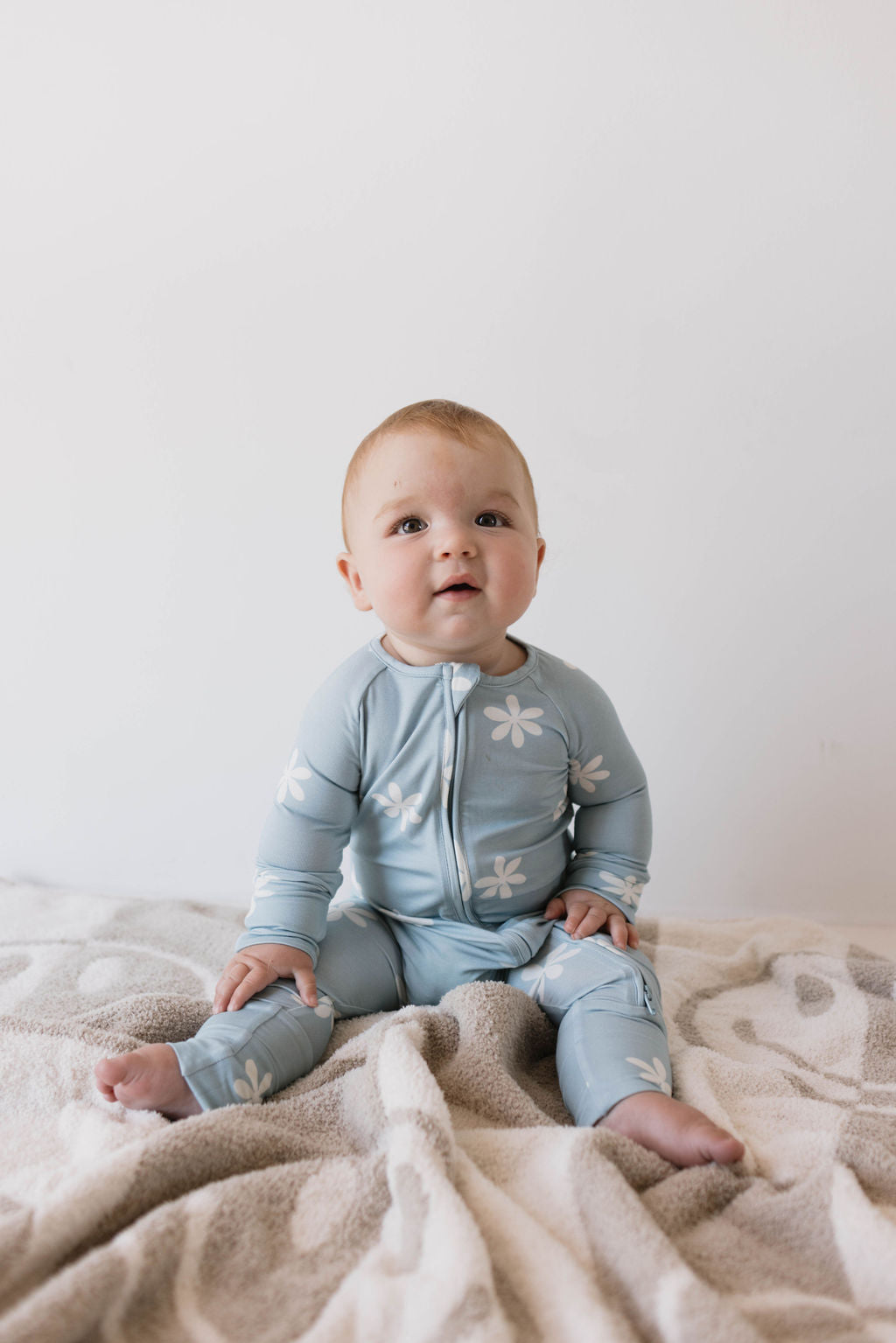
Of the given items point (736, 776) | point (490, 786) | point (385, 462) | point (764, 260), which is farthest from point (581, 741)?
point (764, 260)

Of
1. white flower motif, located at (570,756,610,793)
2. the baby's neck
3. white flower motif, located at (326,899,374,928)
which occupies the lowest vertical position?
white flower motif, located at (326,899,374,928)

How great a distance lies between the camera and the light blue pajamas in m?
0.98

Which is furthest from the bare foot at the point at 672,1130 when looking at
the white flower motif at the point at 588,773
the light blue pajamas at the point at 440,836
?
the white flower motif at the point at 588,773

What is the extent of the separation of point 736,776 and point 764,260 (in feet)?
2.29

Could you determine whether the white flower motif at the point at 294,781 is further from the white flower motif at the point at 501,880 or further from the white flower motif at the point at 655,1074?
the white flower motif at the point at 655,1074

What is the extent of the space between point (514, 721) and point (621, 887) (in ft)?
0.71

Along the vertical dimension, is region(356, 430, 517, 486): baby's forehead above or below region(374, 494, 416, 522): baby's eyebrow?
above

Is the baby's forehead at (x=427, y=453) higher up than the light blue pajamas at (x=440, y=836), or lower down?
higher up

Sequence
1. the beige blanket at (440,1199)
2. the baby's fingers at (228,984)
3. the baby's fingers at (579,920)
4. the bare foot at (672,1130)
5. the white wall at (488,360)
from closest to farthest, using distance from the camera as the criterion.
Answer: the beige blanket at (440,1199) < the bare foot at (672,1130) < the baby's fingers at (228,984) < the baby's fingers at (579,920) < the white wall at (488,360)

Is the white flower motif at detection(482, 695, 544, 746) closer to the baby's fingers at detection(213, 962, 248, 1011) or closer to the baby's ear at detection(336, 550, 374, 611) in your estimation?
the baby's ear at detection(336, 550, 374, 611)

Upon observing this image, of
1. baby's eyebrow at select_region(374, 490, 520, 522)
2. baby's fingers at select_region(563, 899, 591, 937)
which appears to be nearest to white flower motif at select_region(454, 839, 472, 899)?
baby's fingers at select_region(563, 899, 591, 937)

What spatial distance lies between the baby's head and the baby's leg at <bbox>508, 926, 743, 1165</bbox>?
0.32 metres

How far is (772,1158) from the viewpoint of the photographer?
76 cm

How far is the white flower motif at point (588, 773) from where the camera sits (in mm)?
1056
